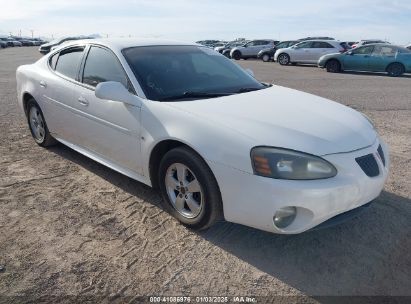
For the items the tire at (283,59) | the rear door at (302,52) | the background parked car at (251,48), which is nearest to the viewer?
the rear door at (302,52)

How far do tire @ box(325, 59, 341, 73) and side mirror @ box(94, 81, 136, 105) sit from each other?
650 inches

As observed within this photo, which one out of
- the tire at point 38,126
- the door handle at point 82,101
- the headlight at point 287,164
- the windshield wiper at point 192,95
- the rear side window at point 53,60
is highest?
the rear side window at point 53,60

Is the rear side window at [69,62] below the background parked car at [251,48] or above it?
above

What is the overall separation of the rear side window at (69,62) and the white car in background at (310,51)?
18.8 metres

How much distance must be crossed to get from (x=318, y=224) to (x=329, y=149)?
0.55 m

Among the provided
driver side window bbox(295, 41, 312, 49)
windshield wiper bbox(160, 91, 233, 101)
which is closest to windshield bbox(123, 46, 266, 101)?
windshield wiper bbox(160, 91, 233, 101)

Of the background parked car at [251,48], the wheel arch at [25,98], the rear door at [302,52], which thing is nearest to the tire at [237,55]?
the background parked car at [251,48]

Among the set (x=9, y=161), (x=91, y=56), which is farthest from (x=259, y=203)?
(x=9, y=161)

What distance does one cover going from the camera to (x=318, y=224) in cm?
279

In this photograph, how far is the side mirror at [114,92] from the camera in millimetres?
3381

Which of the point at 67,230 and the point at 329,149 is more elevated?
the point at 329,149

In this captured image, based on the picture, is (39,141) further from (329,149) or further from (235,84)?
(329,149)

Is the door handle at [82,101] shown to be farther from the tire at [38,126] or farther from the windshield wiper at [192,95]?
the tire at [38,126]

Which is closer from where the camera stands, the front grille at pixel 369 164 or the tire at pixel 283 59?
the front grille at pixel 369 164
